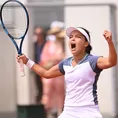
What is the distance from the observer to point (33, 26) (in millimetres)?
10891

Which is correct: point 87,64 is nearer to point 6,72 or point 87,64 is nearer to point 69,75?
point 69,75

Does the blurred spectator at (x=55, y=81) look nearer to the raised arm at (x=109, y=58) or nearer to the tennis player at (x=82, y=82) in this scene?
the tennis player at (x=82, y=82)

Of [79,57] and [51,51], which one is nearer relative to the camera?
[79,57]

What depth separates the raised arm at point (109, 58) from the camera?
235 inches

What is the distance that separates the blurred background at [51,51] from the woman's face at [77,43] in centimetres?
404

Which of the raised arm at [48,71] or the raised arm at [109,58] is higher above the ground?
the raised arm at [109,58]

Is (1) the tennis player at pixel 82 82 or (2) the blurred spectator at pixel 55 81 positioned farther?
(2) the blurred spectator at pixel 55 81

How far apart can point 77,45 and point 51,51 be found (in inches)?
170

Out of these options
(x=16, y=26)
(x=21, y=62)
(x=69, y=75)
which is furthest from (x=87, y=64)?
(x=16, y=26)

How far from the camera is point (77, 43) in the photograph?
631 cm

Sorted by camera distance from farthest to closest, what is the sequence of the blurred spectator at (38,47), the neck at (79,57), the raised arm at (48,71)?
the blurred spectator at (38,47), the raised arm at (48,71), the neck at (79,57)

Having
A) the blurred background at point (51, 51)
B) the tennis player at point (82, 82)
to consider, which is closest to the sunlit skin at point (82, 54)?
the tennis player at point (82, 82)

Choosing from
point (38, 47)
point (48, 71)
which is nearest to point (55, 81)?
point (38, 47)

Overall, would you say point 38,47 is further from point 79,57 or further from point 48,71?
point 79,57
